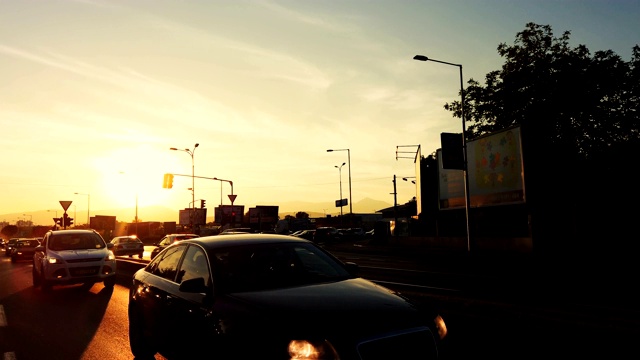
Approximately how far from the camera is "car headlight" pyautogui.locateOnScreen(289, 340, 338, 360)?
10.9 ft

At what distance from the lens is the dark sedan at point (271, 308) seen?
343cm

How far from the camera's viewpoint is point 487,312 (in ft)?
20.5

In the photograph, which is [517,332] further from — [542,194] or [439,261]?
[542,194]

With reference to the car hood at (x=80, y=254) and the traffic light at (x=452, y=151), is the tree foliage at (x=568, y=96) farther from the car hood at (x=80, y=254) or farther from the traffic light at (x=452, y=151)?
the car hood at (x=80, y=254)

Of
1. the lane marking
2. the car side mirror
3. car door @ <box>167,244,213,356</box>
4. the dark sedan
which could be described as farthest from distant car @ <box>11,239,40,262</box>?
the car side mirror

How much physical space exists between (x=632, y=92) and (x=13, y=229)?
250 feet

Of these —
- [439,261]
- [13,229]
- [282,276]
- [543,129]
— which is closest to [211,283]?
[282,276]

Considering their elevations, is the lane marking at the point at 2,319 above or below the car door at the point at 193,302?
below

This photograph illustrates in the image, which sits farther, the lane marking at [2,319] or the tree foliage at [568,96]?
the tree foliage at [568,96]

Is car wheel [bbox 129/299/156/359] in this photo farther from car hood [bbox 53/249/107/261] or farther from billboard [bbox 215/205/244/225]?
billboard [bbox 215/205/244/225]

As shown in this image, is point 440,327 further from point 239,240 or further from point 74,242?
point 74,242

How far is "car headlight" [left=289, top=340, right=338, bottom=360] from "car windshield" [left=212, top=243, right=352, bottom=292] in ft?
3.23

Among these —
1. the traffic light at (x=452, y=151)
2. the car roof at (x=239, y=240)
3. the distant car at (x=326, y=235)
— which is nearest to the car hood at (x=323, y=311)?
the car roof at (x=239, y=240)

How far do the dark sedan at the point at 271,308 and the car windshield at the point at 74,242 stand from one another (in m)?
9.68
